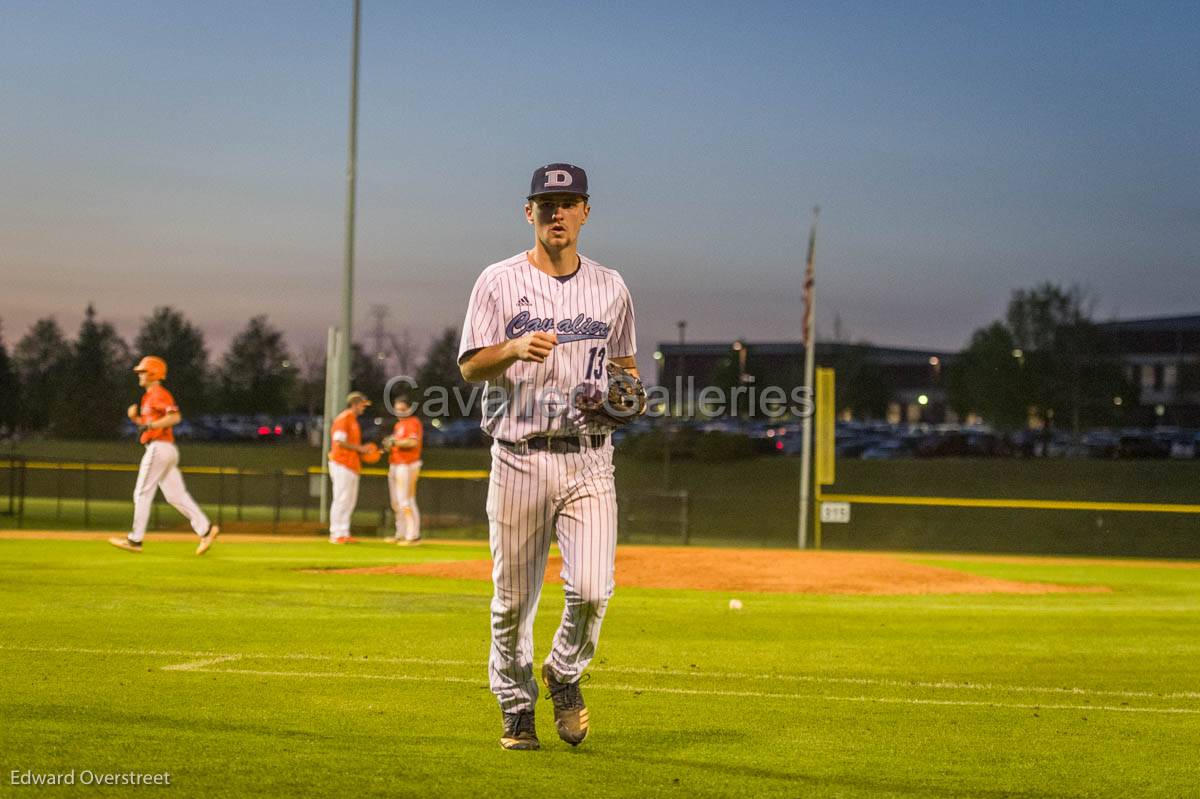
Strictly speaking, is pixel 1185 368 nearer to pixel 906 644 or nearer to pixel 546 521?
pixel 906 644

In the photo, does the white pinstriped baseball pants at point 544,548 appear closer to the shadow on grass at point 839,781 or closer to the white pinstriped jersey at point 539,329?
the white pinstriped jersey at point 539,329

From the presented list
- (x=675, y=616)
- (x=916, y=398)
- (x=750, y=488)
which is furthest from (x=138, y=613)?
(x=916, y=398)

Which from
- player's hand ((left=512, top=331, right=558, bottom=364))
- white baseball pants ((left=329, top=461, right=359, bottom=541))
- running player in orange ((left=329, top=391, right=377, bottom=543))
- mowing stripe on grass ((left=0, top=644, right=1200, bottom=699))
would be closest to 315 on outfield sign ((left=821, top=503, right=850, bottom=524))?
white baseball pants ((left=329, top=461, right=359, bottom=541))

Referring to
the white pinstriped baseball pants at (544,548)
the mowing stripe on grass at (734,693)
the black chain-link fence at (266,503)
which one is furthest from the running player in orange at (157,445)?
the white pinstriped baseball pants at (544,548)

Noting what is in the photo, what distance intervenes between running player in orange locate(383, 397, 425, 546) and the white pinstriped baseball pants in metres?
15.9

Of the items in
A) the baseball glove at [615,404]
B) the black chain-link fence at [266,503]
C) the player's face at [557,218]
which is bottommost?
the black chain-link fence at [266,503]

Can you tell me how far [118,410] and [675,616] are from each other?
234ft

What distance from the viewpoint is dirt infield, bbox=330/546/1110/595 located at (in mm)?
16641

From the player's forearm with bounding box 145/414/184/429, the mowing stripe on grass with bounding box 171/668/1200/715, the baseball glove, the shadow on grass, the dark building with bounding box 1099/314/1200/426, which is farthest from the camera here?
A: the dark building with bounding box 1099/314/1200/426

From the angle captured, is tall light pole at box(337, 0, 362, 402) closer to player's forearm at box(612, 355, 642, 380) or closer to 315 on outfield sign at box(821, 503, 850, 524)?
315 on outfield sign at box(821, 503, 850, 524)

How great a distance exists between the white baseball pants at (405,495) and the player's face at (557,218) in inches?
649

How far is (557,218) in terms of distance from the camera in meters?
5.96

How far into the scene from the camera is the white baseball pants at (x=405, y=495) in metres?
22.3

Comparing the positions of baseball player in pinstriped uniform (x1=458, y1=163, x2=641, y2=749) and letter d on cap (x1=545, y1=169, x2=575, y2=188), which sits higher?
letter d on cap (x1=545, y1=169, x2=575, y2=188)
